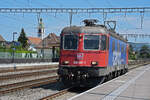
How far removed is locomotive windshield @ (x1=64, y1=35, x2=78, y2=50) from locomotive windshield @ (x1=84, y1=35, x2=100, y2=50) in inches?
20.2

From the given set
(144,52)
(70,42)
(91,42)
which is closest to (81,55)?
(91,42)

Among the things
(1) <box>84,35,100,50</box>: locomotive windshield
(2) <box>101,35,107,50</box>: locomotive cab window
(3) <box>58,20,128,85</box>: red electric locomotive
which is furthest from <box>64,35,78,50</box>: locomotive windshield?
(2) <box>101,35,107,50</box>: locomotive cab window

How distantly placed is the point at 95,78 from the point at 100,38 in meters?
2.05

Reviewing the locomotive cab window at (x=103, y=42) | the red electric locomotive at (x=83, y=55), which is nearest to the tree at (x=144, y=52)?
the locomotive cab window at (x=103, y=42)

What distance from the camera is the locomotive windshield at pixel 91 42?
14.2 m

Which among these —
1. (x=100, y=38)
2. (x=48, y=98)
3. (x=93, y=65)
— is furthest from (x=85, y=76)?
(x=48, y=98)

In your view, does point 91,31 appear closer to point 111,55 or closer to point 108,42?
point 108,42

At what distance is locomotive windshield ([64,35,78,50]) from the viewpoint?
565 inches

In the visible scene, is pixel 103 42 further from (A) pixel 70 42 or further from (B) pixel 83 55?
(A) pixel 70 42

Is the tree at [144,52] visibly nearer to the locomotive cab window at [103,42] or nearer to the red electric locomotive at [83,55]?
the locomotive cab window at [103,42]

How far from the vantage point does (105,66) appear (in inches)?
568

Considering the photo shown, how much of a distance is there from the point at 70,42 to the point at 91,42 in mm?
1096

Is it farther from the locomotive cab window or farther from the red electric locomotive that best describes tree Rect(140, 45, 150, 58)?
the red electric locomotive

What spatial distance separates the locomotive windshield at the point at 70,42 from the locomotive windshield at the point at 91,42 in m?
0.51
